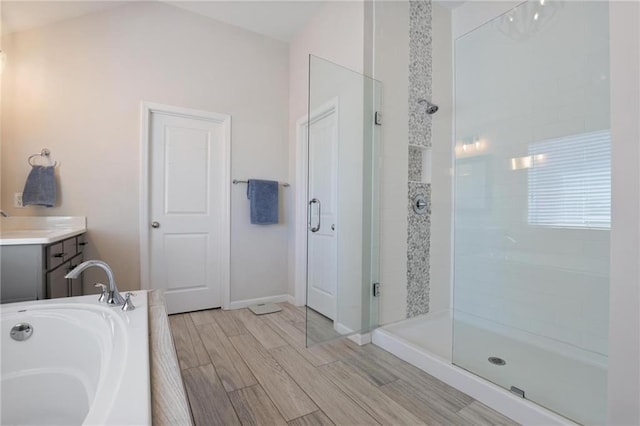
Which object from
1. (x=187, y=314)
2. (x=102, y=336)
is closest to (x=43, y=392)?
(x=102, y=336)

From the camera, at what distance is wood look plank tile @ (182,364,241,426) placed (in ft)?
4.58

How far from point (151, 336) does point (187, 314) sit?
1.83m

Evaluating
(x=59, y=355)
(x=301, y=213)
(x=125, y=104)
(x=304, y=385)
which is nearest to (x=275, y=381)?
(x=304, y=385)

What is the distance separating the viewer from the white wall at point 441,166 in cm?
263

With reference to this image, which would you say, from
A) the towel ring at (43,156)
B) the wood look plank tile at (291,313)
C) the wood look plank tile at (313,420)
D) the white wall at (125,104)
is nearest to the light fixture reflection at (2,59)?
the white wall at (125,104)

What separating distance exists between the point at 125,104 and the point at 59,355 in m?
2.13

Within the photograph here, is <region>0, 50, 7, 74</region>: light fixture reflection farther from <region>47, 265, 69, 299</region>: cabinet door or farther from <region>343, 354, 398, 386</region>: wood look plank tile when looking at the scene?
<region>343, 354, 398, 386</region>: wood look plank tile

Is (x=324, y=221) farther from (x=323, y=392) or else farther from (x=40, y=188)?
(x=40, y=188)

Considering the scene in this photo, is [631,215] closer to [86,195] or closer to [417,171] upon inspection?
[417,171]

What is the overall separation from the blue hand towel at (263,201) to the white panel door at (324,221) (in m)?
0.70

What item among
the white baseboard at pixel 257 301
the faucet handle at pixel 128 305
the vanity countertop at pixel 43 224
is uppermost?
the vanity countertop at pixel 43 224

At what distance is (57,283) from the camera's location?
1.81 metres

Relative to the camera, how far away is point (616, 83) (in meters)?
1.09

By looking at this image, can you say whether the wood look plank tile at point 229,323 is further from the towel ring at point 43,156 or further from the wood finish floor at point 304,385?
the towel ring at point 43,156
